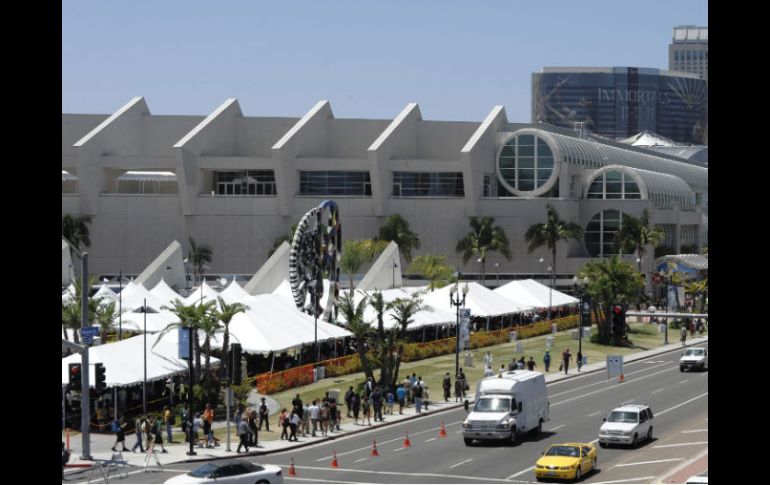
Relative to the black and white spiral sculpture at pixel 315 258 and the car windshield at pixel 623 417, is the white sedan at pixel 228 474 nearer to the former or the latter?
the car windshield at pixel 623 417

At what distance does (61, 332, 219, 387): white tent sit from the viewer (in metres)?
41.3

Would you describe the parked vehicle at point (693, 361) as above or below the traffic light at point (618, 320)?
below

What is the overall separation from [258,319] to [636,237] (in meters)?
61.2

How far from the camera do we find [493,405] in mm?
37781

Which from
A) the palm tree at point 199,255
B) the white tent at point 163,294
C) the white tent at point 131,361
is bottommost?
the white tent at point 131,361

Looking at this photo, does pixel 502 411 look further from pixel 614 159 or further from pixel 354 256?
pixel 614 159

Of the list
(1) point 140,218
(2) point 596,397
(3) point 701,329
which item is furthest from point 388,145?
(2) point 596,397

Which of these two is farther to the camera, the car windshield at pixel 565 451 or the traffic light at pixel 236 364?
the traffic light at pixel 236 364

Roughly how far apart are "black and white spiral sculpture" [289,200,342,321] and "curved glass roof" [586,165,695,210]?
150 ft

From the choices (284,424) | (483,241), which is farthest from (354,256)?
(284,424)

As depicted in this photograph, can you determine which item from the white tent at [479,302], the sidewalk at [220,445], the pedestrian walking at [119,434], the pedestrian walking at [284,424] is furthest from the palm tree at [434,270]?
the pedestrian walking at [119,434]

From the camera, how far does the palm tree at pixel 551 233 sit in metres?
108

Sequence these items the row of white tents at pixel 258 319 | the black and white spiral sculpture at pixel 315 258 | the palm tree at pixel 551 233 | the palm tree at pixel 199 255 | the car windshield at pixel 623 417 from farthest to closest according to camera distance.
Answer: the palm tree at pixel 551 233
the palm tree at pixel 199 255
the black and white spiral sculpture at pixel 315 258
the row of white tents at pixel 258 319
the car windshield at pixel 623 417

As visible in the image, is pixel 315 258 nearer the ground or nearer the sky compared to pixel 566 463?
nearer the sky
